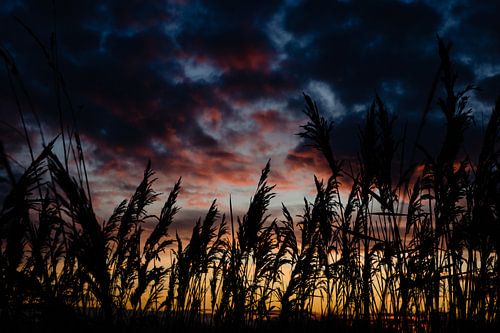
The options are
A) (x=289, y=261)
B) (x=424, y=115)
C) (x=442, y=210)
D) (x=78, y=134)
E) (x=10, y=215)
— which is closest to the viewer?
(x=10, y=215)

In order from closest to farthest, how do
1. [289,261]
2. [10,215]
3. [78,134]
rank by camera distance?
1. [10,215]
2. [78,134]
3. [289,261]

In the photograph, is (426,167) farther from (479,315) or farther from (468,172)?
(479,315)

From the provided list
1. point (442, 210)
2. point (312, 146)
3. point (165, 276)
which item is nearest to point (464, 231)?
point (442, 210)

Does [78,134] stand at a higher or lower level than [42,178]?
higher

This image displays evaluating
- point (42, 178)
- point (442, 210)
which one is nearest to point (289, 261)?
point (442, 210)

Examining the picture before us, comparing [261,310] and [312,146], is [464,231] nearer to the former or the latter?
[312,146]

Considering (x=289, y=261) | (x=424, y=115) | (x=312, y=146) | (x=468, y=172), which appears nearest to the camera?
(x=424, y=115)

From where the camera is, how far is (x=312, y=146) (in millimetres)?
3277

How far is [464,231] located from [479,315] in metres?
0.69

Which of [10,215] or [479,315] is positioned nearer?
[10,215]

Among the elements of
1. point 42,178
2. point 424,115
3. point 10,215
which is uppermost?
point 424,115

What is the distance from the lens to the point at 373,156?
290 cm

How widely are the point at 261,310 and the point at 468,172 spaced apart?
2.87m

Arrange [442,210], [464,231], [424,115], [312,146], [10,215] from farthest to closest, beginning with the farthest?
[312,146] → [442,210] → [464,231] → [424,115] → [10,215]
